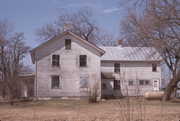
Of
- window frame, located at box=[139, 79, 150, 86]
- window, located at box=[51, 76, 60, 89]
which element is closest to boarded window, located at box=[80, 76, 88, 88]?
window, located at box=[51, 76, 60, 89]

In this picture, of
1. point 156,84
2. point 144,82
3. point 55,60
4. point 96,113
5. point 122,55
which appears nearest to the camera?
point 96,113

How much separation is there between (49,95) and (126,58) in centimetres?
1159

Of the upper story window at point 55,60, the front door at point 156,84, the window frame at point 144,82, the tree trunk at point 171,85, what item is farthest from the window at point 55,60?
the front door at point 156,84

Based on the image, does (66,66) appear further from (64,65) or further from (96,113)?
(96,113)

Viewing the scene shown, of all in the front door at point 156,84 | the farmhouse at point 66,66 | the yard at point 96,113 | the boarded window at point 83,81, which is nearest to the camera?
the yard at point 96,113

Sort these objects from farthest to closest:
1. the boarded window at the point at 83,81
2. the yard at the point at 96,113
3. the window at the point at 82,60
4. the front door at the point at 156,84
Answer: the front door at the point at 156,84 < the window at the point at 82,60 < the boarded window at the point at 83,81 < the yard at the point at 96,113

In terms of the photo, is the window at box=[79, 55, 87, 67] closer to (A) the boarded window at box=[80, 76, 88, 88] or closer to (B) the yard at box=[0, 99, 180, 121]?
(A) the boarded window at box=[80, 76, 88, 88]

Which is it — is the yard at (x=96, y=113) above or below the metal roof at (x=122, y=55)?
below

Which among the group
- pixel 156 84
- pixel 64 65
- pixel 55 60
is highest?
pixel 55 60

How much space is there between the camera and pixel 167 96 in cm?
3092

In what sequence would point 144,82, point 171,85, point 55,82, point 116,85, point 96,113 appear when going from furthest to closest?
point 144,82
point 116,85
point 55,82
point 171,85
point 96,113

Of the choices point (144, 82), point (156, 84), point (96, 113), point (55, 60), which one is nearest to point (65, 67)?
point (55, 60)

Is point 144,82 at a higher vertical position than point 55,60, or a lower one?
lower

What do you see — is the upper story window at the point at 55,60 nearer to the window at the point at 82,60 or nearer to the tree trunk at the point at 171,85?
the window at the point at 82,60
